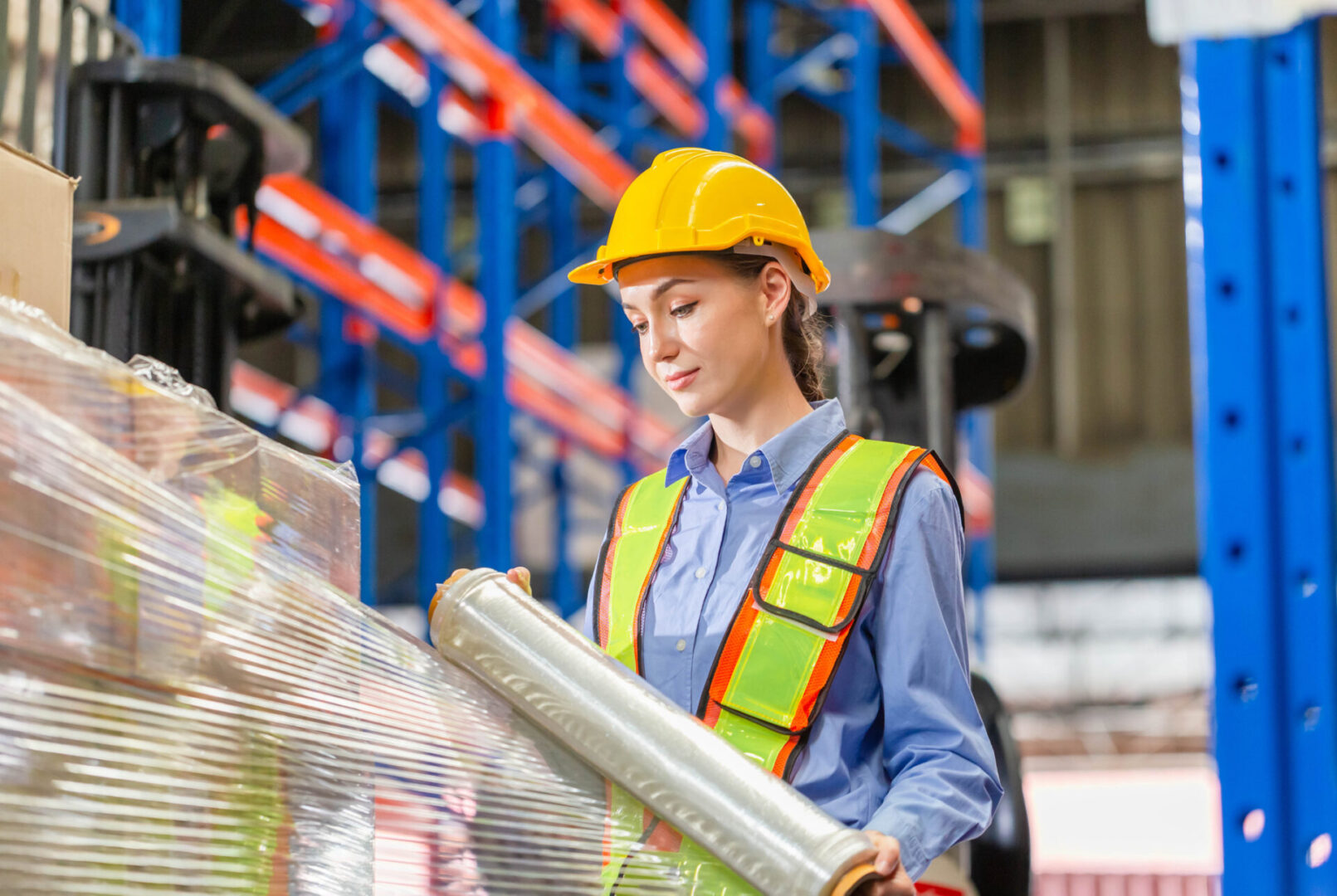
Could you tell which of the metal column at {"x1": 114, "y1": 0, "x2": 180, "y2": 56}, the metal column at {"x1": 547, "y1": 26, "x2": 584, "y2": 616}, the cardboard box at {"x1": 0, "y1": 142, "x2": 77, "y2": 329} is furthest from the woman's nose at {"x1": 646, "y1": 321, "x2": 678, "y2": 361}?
the metal column at {"x1": 547, "y1": 26, "x2": 584, "y2": 616}

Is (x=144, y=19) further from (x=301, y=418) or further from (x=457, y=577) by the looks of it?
(x=301, y=418)

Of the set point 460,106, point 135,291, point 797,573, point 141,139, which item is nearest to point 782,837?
point 797,573

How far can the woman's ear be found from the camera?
6.64 ft

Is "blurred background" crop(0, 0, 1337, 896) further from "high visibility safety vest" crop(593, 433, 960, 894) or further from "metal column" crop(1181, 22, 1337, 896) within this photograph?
"high visibility safety vest" crop(593, 433, 960, 894)

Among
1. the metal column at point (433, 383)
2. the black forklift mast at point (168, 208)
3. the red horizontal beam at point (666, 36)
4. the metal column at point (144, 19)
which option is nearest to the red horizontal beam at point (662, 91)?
the red horizontal beam at point (666, 36)

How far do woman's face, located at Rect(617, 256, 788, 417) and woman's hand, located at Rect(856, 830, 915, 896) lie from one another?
64cm

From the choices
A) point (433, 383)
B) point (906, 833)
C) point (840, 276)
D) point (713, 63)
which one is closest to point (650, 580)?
point (906, 833)

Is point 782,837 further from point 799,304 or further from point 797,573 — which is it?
point 799,304

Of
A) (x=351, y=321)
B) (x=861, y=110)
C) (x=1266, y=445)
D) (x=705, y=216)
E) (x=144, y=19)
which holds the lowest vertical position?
(x=705, y=216)

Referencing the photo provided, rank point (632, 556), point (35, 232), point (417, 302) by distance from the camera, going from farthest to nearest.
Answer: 1. point (417, 302)
2. point (632, 556)
3. point (35, 232)

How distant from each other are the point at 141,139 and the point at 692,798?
305cm

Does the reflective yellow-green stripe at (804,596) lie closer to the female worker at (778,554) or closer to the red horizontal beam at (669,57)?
the female worker at (778,554)

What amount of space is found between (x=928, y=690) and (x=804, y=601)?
18cm

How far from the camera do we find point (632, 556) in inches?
84.1
